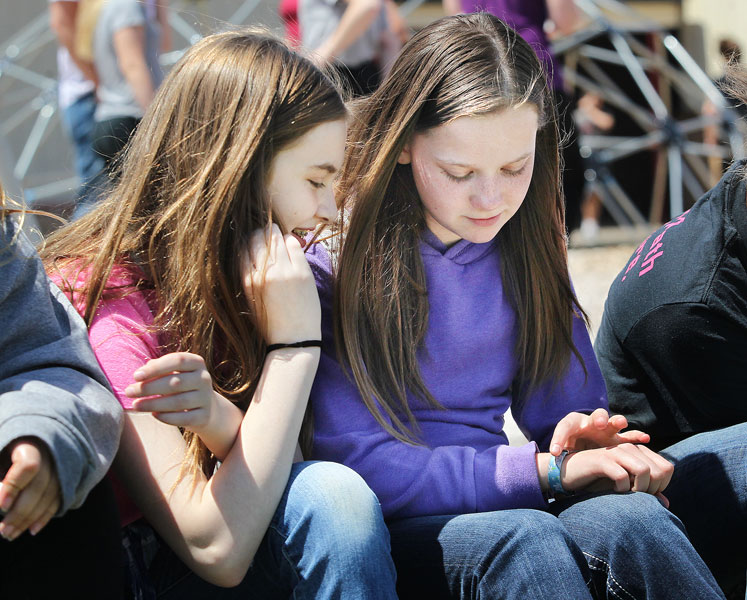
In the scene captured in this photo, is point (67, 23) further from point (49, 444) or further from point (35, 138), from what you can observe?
point (49, 444)

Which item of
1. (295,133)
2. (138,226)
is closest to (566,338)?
(295,133)

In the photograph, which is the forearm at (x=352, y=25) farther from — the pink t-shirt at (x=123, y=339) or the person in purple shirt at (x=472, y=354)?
the pink t-shirt at (x=123, y=339)

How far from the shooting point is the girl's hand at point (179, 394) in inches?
51.5

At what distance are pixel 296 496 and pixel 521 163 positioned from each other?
70cm

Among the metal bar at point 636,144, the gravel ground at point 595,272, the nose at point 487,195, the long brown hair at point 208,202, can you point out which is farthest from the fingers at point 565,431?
the metal bar at point 636,144

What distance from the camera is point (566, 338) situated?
1.85m

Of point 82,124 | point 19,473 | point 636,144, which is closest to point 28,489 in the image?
point 19,473

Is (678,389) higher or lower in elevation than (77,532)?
lower

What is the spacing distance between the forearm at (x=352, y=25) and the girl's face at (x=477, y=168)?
156 centimetres

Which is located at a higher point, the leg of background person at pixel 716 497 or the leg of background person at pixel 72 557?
the leg of background person at pixel 72 557

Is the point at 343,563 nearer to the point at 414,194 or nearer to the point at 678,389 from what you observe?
the point at 414,194

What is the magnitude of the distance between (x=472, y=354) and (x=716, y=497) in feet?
1.71

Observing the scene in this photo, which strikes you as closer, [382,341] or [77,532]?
[77,532]

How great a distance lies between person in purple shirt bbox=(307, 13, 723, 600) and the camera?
153 centimetres
